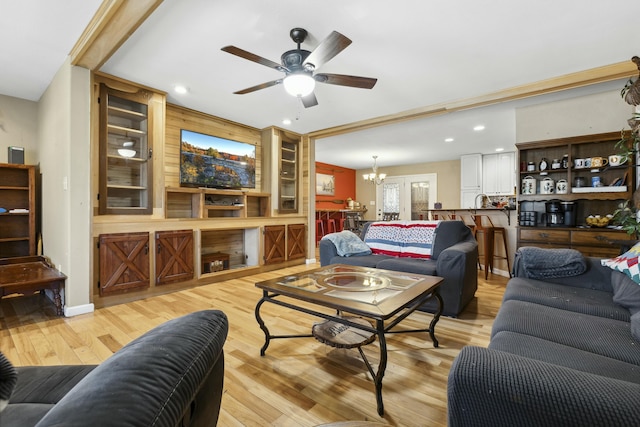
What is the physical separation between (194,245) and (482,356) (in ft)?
12.2

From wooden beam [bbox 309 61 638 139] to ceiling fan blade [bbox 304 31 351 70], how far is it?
90.7 inches

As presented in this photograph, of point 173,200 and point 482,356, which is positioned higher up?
point 173,200

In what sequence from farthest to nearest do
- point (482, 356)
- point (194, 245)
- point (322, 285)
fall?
point (194, 245) < point (322, 285) < point (482, 356)

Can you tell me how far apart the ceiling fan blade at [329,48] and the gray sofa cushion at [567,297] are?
2.03 metres

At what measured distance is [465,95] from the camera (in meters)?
3.66

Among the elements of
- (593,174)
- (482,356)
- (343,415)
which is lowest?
(343,415)

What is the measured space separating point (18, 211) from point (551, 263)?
5.58m

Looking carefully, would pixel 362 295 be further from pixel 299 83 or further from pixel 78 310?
pixel 78 310

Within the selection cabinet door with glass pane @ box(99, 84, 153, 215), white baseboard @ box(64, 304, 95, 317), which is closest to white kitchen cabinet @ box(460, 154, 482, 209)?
cabinet door with glass pane @ box(99, 84, 153, 215)

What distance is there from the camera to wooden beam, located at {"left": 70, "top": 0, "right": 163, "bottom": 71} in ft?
6.37

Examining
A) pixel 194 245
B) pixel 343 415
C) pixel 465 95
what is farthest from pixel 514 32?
pixel 194 245

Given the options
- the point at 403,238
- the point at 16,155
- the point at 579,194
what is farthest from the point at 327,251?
the point at 16,155

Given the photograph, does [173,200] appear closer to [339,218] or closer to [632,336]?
[632,336]

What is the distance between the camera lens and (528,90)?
333cm
